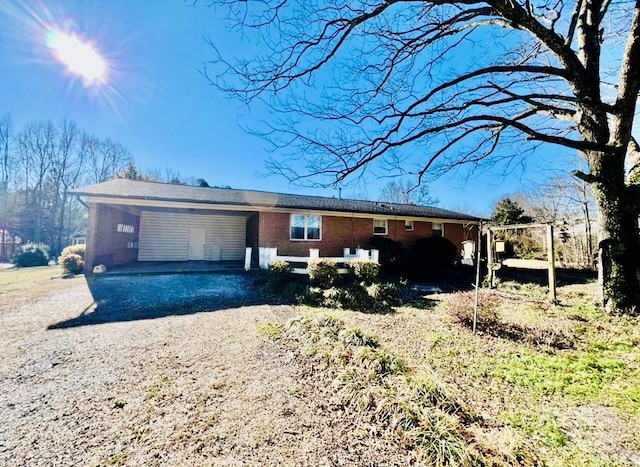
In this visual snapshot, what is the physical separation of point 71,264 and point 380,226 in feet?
47.2

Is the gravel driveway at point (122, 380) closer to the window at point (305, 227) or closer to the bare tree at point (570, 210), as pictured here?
the window at point (305, 227)

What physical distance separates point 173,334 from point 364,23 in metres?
6.96

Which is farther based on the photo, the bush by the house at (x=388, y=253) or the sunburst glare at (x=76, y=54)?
the bush by the house at (x=388, y=253)

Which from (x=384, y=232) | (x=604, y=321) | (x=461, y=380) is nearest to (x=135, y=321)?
(x=461, y=380)

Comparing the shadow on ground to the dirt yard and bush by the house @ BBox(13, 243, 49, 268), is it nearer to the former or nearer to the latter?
the dirt yard

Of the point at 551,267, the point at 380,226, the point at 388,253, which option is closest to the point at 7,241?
the point at 380,226

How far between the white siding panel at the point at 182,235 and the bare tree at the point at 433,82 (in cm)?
1205

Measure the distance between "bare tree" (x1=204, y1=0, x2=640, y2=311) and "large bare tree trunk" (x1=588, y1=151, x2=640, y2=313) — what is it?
21 mm

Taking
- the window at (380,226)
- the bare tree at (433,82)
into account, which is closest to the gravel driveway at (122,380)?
the bare tree at (433,82)

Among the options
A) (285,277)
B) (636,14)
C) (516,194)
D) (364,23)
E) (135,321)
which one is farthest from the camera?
(516,194)

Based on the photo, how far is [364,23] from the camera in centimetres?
518

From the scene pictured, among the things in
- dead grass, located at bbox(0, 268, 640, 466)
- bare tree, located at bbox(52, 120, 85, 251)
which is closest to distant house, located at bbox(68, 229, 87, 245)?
bare tree, located at bbox(52, 120, 85, 251)

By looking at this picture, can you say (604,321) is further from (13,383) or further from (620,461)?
(13,383)

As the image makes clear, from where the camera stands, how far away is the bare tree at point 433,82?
446cm
